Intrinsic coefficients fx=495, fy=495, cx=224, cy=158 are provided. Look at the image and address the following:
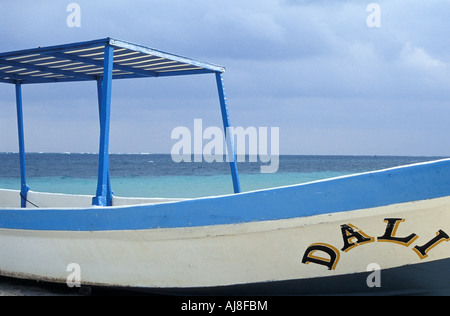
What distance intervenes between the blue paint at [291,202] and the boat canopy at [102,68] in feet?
2.99

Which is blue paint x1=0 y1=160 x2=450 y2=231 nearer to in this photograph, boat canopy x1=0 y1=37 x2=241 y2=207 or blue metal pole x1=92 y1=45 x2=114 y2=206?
blue metal pole x1=92 y1=45 x2=114 y2=206

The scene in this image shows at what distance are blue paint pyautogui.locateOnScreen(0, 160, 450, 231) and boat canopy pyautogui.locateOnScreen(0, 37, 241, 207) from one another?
91 cm

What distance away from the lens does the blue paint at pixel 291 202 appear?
348 centimetres

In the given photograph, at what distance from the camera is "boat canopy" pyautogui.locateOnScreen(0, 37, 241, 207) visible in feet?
16.4

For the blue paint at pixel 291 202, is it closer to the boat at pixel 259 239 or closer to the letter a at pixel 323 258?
the boat at pixel 259 239

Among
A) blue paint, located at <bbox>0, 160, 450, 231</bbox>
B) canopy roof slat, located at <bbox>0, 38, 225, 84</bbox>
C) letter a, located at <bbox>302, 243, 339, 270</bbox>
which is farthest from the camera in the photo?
canopy roof slat, located at <bbox>0, 38, 225, 84</bbox>

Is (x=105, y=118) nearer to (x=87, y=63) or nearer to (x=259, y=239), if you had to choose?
(x=87, y=63)

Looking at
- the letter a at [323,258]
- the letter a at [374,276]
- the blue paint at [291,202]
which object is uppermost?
the blue paint at [291,202]

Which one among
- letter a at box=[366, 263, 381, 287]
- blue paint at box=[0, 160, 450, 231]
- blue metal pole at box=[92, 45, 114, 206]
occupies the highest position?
blue metal pole at box=[92, 45, 114, 206]

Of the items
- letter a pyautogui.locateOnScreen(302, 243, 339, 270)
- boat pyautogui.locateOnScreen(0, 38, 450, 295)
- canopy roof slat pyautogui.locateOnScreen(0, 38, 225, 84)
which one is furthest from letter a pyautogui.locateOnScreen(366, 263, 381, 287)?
canopy roof slat pyautogui.locateOnScreen(0, 38, 225, 84)

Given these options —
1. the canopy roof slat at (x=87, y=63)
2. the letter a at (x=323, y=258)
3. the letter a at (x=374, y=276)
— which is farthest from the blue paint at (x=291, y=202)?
the canopy roof slat at (x=87, y=63)
